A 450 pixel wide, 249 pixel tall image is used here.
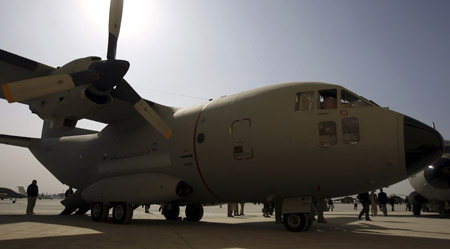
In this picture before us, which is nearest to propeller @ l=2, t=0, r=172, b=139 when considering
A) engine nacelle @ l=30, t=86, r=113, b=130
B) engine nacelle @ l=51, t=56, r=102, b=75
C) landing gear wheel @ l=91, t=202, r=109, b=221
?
engine nacelle @ l=30, t=86, r=113, b=130

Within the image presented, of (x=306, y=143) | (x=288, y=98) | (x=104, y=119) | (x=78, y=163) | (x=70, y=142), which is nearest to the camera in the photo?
(x=306, y=143)

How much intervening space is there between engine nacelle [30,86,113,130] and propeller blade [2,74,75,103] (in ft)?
2.89

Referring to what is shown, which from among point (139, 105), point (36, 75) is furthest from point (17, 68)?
point (139, 105)

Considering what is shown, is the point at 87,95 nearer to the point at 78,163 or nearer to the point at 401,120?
the point at 78,163

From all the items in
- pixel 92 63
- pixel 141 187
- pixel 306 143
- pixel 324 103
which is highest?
A: pixel 92 63

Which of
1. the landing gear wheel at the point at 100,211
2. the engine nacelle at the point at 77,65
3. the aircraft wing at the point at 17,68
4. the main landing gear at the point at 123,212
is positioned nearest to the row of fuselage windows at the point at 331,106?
the engine nacelle at the point at 77,65

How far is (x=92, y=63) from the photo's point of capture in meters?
9.69

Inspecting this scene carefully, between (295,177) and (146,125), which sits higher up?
(146,125)

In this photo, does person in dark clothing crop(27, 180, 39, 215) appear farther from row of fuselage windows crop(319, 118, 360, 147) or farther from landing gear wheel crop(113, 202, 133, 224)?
row of fuselage windows crop(319, 118, 360, 147)

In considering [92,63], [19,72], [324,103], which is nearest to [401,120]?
[324,103]

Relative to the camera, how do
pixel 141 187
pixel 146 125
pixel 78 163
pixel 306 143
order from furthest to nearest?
pixel 78 163, pixel 146 125, pixel 141 187, pixel 306 143

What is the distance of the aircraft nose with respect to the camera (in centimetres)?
750

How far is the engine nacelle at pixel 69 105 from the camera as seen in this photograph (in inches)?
389

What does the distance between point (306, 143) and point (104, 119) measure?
8.67 meters
